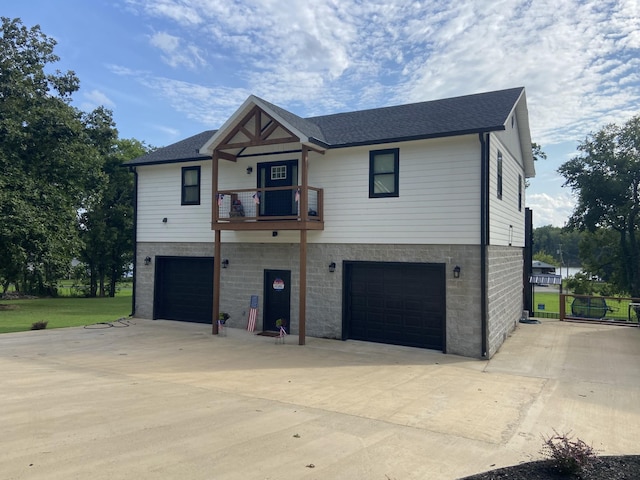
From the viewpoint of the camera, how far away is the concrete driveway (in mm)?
4711

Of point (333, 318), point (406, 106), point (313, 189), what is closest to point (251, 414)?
point (333, 318)

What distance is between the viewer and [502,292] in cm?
1268

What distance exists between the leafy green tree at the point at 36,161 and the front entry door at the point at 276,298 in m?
12.5

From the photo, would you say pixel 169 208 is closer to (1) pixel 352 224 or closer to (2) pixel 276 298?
(2) pixel 276 298

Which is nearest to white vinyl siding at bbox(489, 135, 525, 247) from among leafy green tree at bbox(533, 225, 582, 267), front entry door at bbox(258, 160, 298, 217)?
front entry door at bbox(258, 160, 298, 217)

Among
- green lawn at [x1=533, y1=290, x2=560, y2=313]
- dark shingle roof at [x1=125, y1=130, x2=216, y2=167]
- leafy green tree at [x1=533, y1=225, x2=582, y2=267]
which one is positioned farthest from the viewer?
leafy green tree at [x1=533, y1=225, x2=582, y2=267]

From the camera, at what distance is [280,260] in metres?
13.6

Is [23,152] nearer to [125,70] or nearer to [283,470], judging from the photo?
[125,70]

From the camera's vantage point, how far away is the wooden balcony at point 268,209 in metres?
12.2

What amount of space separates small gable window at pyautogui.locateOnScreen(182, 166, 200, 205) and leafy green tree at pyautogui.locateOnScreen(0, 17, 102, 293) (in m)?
8.98

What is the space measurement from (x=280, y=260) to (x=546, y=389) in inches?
316

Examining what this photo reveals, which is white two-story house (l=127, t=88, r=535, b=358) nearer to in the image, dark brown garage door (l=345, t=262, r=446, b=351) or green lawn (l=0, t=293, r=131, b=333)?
dark brown garage door (l=345, t=262, r=446, b=351)

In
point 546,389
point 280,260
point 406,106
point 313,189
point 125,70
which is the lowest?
point 546,389

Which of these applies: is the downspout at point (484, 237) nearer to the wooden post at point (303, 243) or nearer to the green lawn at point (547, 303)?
the wooden post at point (303, 243)
